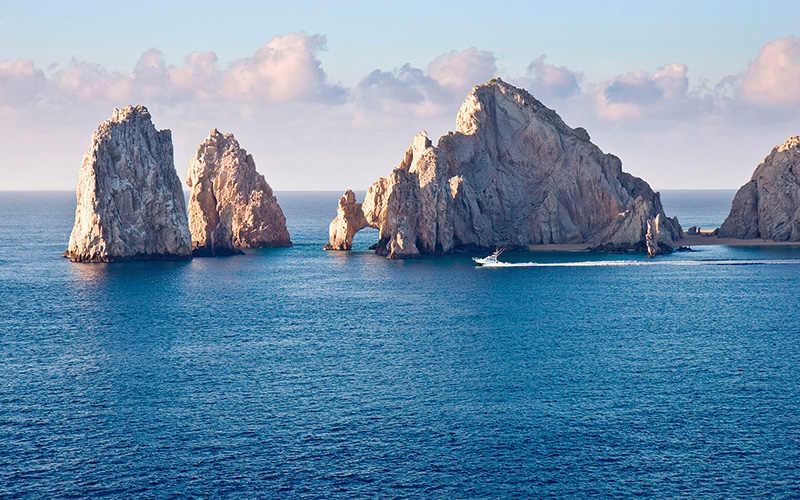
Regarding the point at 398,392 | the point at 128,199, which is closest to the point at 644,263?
the point at 128,199

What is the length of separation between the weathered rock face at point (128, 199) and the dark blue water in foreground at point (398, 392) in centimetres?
3074

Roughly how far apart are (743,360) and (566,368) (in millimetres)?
19368

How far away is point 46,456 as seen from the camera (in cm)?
6156

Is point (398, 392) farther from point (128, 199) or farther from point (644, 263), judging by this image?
point (644, 263)

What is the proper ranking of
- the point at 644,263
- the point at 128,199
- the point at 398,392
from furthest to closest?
the point at 644,263 → the point at 128,199 → the point at 398,392

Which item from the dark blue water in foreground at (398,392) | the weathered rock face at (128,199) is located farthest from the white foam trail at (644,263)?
the weathered rock face at (128,199)

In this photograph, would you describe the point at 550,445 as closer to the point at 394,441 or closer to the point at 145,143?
the point at 394,441

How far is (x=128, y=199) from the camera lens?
172 m

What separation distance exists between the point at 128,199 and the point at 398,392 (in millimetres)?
111818

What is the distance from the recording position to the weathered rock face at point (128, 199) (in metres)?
171

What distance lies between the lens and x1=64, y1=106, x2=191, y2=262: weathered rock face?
17075 cm

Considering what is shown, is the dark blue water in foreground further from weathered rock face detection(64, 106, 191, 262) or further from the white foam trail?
the white foam trail

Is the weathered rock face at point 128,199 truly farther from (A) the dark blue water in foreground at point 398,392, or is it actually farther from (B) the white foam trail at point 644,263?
(B) the white foam trail at point 644,263

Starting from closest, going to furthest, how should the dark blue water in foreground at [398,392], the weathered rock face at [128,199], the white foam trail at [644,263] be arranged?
the dark blue water in foreground at [398,392] < the weathered rock face at [128,199] < the white foam trail at [644,263]
